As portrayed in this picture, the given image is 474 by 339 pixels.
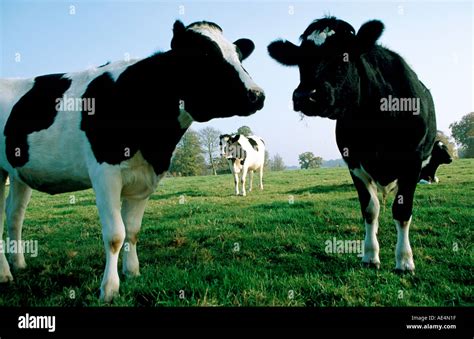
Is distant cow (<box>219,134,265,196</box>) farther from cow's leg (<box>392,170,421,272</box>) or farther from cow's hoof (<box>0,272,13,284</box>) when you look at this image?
cow's hoof (<box>0,272,13,284</box>)

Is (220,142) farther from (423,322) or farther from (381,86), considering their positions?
(423,322)

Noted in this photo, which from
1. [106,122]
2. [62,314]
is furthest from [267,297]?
[106,122]

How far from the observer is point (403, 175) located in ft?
14.6

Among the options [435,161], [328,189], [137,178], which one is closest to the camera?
[137,178]

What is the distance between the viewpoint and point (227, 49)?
3428 millimetres

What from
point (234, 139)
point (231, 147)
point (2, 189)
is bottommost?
point (2, 189)

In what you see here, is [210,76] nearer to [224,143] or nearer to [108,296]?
[108,296]

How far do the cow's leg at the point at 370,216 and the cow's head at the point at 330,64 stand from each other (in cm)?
117

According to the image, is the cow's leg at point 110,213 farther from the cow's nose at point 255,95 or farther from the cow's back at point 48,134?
the cow's nose at point 255,95

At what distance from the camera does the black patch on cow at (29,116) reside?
4.00m

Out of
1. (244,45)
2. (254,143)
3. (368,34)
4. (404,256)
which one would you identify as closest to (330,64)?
(368,34)

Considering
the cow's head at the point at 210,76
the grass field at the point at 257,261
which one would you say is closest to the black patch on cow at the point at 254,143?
the grass field at the point at 257,261

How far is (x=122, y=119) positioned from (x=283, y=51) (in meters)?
2.23

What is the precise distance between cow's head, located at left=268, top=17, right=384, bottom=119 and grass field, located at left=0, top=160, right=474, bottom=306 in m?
1.71
